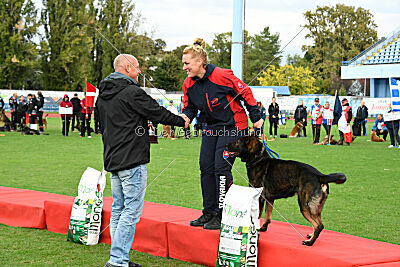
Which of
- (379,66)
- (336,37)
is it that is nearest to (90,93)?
(379,66)

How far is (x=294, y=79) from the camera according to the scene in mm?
74562

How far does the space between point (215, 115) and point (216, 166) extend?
494 millimetres

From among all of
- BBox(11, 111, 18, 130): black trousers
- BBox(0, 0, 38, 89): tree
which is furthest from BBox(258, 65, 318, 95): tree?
BBox(11, 111, 18, 130): black trousers

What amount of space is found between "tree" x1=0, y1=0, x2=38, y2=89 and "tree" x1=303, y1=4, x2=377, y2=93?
31.6m

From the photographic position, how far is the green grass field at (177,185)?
17.0ft

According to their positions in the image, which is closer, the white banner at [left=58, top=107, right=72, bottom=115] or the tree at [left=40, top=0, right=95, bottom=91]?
the white banner at [left=58, top=107, right=72, bottom=115]

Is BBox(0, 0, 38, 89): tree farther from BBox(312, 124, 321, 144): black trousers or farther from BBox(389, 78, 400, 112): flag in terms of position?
BBox(389, 78, 400, 112): flag

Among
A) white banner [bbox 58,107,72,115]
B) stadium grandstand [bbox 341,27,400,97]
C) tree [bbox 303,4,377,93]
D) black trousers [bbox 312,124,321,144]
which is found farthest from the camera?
tree [bbox 303,4,377,93]

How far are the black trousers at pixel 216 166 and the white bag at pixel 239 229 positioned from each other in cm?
40

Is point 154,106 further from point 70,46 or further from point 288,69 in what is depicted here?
point 288,69

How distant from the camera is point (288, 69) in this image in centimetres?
7412

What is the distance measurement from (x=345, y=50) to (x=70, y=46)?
132 ft

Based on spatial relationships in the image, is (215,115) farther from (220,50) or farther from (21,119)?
(220,50)

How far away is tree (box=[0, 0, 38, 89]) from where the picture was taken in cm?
4881
